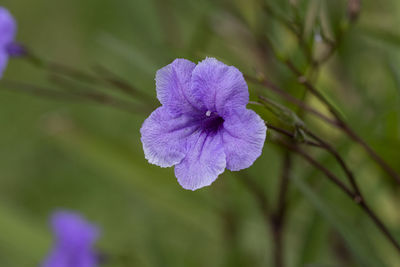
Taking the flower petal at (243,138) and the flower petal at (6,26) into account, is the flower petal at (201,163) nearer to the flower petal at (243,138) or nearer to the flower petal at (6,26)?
the flower petal at (243,138)

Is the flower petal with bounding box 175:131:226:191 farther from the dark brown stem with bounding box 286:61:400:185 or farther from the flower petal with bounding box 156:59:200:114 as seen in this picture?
the dark brown stem with bounding box 286:61:400:185

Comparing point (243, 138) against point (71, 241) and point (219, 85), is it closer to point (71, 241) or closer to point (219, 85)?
point (219, 85)

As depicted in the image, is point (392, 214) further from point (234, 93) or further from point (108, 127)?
point (108, 127)

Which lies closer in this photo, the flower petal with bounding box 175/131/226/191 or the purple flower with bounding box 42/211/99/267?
the flower petal with bounding box 175/131/226/191

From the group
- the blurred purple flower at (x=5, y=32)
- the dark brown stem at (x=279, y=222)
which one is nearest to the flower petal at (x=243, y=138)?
the dark brown stem at (x=279, y=222)

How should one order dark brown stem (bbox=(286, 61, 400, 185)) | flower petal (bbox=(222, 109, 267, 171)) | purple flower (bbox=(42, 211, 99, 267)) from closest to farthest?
flower petal (bbox=(222, 109, 267, 171)) → dark brown stem (bbox=(286, 61, 400, 185)) → purple flower (bbox=(42, 211, 99, 267))

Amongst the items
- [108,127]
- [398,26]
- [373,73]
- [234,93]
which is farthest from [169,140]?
[108,127]

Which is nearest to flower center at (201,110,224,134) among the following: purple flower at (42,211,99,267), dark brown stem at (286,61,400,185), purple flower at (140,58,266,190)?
purple flower at (140,58,266,190)
